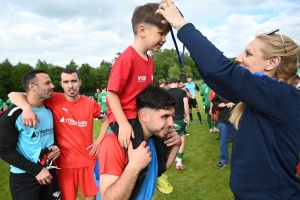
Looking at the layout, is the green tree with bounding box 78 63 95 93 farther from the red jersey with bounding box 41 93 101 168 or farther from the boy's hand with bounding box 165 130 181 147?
the boy's hand with bounding box 165 130 181 147

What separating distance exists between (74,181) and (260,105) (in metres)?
3.13

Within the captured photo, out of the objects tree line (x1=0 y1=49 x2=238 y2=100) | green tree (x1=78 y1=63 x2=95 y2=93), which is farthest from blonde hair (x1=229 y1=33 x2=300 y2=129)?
green tree (x1=78 y1=63 x2=95 y2=93)

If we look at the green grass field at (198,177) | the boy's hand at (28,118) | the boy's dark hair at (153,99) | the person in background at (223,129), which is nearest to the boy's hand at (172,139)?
the boy's dark hair at (153,99)

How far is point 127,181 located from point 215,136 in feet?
28.3

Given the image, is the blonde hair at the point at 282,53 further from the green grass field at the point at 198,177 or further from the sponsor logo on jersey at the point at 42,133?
the green grass field at the point at 198,177

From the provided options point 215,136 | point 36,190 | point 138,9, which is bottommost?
point 215,136

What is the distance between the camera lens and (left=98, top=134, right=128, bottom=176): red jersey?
1961 millimetres

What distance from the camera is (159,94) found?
2.29 metres

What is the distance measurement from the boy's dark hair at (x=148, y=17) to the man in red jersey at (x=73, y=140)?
204cm

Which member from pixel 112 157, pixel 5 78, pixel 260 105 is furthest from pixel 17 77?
pixel 260 105

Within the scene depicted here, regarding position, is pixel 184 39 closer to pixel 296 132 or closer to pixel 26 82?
pixel 296 132

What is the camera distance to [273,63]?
161 centimetres

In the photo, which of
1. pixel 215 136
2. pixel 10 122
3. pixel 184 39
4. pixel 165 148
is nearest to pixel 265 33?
pixel 184 39

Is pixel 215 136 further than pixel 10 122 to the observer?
Yes
